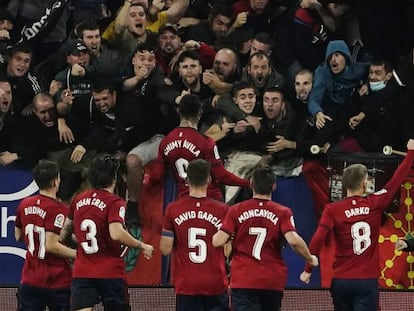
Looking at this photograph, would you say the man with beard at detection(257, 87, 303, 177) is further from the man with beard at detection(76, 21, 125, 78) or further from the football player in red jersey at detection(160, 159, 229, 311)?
the football player in red jersey at detection(160, 159, 229, 311)

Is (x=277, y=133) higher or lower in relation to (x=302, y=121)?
lower

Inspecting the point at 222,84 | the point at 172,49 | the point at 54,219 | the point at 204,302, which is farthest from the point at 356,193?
the point at 172,49

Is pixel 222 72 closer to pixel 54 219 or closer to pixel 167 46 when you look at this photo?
pixel 167 46

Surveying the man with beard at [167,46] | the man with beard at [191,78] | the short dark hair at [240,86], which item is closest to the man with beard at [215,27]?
the man with beard at [167,46]

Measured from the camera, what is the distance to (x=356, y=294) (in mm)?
11305

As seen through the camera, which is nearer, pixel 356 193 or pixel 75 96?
pixel 356 193

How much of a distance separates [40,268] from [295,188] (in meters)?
3.73

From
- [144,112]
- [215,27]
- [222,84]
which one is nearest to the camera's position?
[144,112]

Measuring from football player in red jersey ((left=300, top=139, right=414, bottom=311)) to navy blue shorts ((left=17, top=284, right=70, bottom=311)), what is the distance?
2.29 m

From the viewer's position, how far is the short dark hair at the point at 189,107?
1317cm

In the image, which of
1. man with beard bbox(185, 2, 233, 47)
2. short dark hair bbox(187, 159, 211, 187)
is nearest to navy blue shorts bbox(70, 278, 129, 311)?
short dark hair bbox(187, 159, 211, 187)

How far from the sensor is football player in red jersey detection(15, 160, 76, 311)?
11531mm

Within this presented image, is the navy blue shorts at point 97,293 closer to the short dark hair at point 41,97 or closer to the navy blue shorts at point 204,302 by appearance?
the navy blue shorts at point 204,302

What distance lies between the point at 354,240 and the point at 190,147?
104 inches
